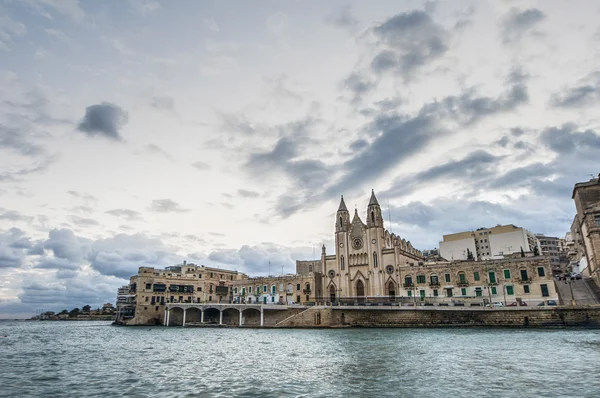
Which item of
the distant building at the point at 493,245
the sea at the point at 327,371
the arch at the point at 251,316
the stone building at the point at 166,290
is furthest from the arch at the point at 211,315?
the distant building at the point at 493,245

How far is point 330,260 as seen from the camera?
80750 millimetres

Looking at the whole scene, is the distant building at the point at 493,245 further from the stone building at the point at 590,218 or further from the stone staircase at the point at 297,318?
the stone staircase at the point at 297,318

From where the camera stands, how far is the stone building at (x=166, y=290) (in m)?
80.3

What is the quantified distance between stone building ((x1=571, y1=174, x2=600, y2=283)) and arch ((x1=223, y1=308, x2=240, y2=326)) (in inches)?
2242

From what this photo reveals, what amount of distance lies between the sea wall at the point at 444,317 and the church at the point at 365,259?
1316cm

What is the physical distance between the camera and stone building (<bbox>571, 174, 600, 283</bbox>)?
50.5 metres

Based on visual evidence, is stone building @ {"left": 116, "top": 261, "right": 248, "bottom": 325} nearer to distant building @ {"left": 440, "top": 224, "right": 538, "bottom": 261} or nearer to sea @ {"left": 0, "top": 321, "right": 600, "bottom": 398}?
sea @ {"left": 0, "top": 321, "right": 600, "bottom": 398}

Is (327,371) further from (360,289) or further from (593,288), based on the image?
(360,289)

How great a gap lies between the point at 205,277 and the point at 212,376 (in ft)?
246

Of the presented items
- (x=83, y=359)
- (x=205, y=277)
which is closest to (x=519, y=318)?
(x=83, y=359)

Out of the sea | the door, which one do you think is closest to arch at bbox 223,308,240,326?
the door

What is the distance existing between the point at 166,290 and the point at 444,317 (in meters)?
57.7

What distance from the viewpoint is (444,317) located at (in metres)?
53.0

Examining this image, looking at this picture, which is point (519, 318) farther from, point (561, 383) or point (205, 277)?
point (205, 277)
